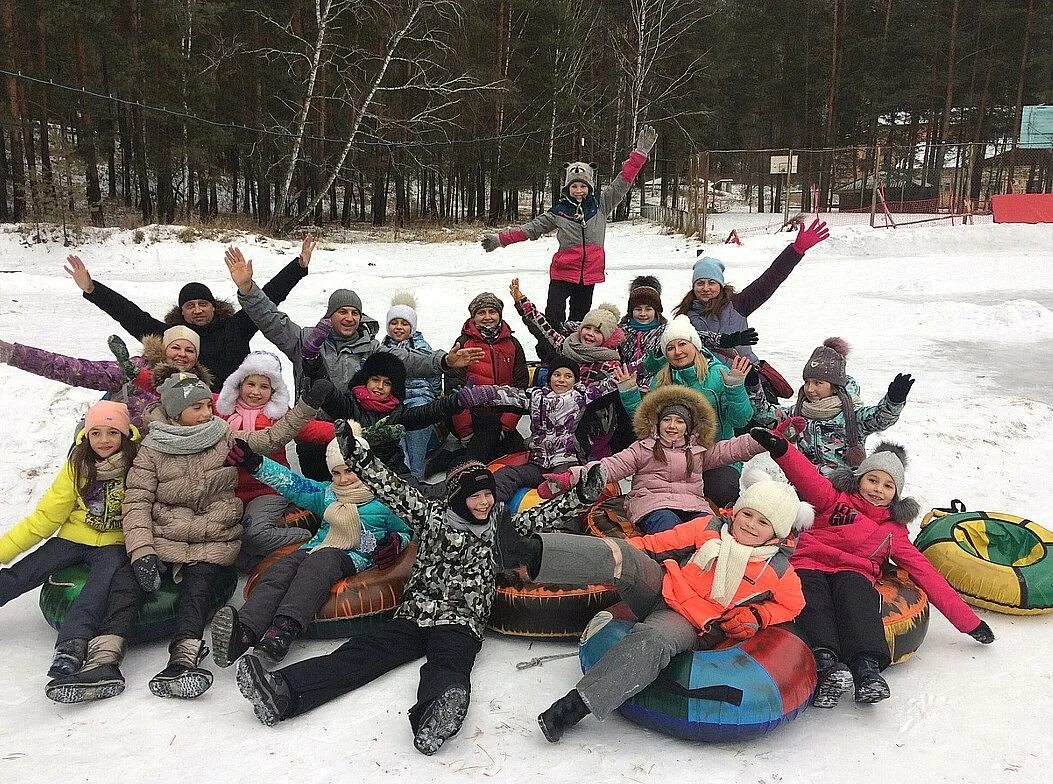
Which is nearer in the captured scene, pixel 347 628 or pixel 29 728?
pixel 29 728

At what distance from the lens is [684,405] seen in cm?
412

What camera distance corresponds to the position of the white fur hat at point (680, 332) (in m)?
4.61

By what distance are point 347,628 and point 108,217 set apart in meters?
21.2

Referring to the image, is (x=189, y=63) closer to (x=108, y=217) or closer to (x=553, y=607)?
(x=108, y=217)

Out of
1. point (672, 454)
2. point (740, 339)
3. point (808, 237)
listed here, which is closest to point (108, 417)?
point (672, 454)

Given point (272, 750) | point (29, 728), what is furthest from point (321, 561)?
point (29, 728)

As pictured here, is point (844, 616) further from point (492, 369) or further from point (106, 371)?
point (106, 371)

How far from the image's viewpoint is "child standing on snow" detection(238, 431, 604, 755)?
3098 millimetres

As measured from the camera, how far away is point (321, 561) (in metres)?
3.59

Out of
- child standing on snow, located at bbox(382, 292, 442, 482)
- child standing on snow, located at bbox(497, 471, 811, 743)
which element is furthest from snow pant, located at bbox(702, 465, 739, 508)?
child standing on snow, located at bbox(382, 292, 442, 482)

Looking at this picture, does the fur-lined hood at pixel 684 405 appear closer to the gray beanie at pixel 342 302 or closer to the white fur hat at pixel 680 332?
the white fur hat at pixel 680 332

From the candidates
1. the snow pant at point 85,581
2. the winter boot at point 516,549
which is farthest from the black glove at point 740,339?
the snow pant at point 85,581

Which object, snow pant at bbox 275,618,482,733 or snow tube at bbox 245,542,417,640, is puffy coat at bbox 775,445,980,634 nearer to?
snow pant at bbox 275,618,482,733

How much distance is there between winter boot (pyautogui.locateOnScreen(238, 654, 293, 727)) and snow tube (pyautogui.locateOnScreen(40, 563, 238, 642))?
0.75 metres
